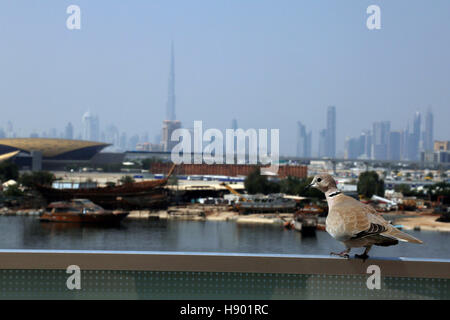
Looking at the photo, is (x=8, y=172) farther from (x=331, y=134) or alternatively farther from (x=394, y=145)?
(x=394, y=145)

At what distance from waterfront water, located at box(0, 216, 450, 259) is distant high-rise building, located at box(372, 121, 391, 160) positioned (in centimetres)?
3375

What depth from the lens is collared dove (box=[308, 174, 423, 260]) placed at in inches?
34.6

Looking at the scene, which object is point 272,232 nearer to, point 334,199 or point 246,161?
point 334,199

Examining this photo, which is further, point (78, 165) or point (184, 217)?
point (78, 165)

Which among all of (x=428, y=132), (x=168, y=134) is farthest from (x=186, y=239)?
(x=428, y=132)

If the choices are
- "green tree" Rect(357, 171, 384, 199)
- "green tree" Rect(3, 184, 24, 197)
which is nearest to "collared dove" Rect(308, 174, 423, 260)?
"green tree" Rect(3, 184, 24, 197)

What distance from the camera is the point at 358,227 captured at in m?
0.89

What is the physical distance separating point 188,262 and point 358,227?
0.88ft

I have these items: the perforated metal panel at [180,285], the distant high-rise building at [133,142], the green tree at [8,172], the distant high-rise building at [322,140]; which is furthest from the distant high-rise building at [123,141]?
the perforated metal panel at [180,285]

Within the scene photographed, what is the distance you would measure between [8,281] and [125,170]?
20.9m

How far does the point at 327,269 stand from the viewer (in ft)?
2.94

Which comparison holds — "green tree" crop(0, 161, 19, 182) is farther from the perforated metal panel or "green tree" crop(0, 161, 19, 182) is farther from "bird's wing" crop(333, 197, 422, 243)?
"bird's wing" crop(333, 197, 422, 243)

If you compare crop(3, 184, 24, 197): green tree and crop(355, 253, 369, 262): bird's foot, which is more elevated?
crop(355, 253, 369, 262): bird's foot
